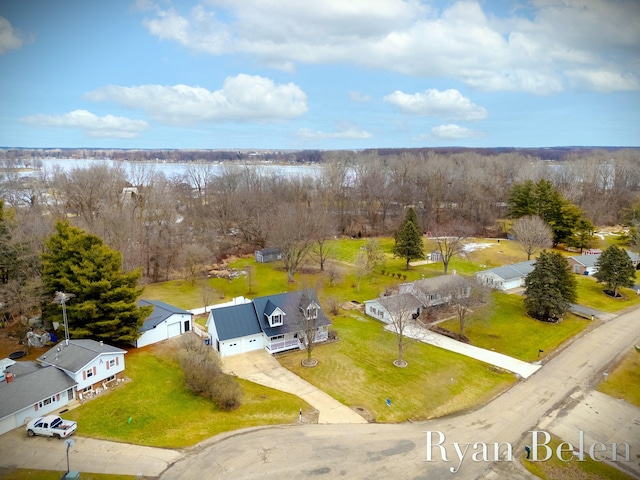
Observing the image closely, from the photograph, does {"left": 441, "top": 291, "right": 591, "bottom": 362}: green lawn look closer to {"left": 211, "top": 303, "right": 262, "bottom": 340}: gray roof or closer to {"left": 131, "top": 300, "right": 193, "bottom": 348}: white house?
Answer: {"left": 211, "top": 303, "right": 262, "bottom": 340}: gray roof

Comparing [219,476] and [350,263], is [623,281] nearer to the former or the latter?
[350,263]

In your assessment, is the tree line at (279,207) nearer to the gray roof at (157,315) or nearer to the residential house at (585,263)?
the gray roof at (157,315)

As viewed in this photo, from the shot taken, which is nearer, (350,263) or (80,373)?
(80,373)

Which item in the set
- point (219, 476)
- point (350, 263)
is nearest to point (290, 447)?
point (219, 476)

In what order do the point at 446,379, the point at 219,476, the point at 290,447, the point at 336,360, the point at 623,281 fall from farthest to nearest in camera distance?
the point at 623,281 → the point at 336,360 → the point at 446,379 → the point at 290,447 → the point at 219,476

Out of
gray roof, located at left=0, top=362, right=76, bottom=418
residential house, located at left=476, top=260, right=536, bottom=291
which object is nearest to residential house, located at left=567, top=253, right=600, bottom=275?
residential house, located at left=476, top=260, right=536, bottom=291

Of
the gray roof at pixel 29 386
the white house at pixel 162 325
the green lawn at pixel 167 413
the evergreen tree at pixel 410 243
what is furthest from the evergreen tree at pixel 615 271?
the gray roof at pixel 29 386

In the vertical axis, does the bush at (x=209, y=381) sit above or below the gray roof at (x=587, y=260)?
below
